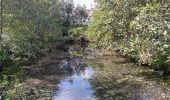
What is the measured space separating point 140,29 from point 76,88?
597 centimetres

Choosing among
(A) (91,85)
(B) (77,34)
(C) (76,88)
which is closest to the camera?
(C) (76,88)

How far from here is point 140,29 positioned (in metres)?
23.4

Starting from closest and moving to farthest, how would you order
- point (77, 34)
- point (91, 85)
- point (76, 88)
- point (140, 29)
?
point (76, 88), point (91, 85), point (140, 29), point (77, 34)

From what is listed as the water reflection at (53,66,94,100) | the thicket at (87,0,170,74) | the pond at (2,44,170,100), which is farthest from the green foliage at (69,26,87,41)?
the water reflection at (53,66,94,100)

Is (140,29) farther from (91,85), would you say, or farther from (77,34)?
(77,34)

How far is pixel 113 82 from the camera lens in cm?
2270

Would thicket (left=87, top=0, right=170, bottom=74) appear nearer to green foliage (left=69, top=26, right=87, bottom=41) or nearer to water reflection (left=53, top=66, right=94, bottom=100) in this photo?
water reflection (left=53, top=66, right=94, bottom=100)

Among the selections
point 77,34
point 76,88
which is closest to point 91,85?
point 76,88

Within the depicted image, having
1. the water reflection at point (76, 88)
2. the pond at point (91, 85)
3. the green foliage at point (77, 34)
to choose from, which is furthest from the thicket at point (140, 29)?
the green foliage at point (77, 34)

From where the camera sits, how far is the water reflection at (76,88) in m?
19.3

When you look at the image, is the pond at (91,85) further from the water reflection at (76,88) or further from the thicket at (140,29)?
the thicket at (140,29)

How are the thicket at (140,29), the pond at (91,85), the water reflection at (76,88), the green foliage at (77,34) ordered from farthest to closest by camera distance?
1. the green foliage at (77,34)
2. the thicket at (140,29)
3. the water reflection at (76,88)
4. the pond at (91,85)

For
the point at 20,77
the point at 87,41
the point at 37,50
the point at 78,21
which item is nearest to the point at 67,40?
the point at 87,41

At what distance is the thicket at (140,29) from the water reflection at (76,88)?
4.73m
